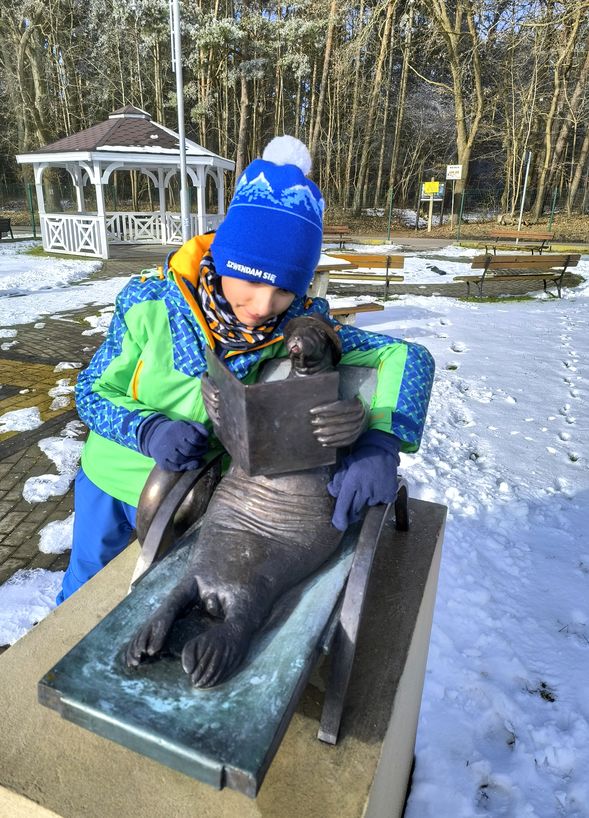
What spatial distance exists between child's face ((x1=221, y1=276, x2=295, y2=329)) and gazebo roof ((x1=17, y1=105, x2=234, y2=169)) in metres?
13.3

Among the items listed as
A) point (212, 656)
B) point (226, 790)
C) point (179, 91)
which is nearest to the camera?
point (212, 656)

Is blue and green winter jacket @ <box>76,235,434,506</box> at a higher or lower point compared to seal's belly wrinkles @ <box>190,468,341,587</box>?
higher

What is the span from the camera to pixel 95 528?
1827 mm

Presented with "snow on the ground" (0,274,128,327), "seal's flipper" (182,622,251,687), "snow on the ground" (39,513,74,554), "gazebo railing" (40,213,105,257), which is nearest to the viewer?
"seal's flipper" (182,622,251,687)

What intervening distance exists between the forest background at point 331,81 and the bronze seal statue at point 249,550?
19.8m

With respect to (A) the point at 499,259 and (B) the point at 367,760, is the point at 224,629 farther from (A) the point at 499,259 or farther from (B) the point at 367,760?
(A) the point at 499,259

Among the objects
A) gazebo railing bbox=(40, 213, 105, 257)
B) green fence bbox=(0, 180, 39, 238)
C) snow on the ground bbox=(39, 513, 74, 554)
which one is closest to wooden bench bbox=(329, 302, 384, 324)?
snow on the ground bbox=(39, 513, 74, 554)

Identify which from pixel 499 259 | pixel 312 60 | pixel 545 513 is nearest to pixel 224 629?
pixel 545 513

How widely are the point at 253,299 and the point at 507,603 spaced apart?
1945 millimetres

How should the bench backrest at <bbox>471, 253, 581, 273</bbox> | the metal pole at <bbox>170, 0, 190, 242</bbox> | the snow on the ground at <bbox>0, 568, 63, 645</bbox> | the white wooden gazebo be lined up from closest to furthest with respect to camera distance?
1. the snow on the ground at <bbox>0, 568, 63, 645</bbox>
2. the bench backrest at <bbox>471, 253, 581, 273</bbox>
3. the metal pole at <bbox>170, 0, 190, 242</bbox>
4. the white wooden gazebo

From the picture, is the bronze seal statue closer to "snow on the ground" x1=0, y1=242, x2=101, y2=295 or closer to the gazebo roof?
"snow on the ground" x1=0, y1=242, x2=101, y2=295

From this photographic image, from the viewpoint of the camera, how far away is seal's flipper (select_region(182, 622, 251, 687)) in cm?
94

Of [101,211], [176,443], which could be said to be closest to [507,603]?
[176,443]

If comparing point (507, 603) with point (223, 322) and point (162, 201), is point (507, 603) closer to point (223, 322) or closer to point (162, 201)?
point (223, 322)
